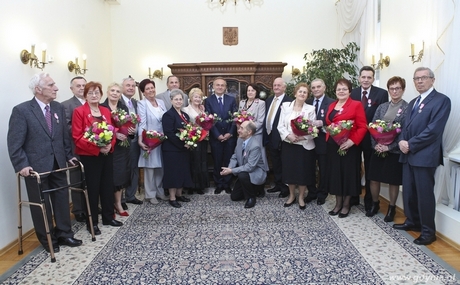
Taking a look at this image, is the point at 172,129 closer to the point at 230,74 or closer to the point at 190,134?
the point at 190,134

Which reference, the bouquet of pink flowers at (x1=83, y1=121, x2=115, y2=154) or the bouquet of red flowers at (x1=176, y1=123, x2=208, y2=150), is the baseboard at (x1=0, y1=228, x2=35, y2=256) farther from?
the bouquet of red flowers at (x1=176, y1=123, x2=208, y2=150)

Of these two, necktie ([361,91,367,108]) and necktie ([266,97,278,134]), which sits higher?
necktie ([361,91,367,108])

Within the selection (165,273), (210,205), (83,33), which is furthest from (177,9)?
(165,273)

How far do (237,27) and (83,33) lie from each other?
3.10 metres

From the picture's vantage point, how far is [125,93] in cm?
443

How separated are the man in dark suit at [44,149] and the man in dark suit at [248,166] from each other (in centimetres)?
196

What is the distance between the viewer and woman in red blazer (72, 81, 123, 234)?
3.34 metres

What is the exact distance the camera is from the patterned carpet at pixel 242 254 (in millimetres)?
2633

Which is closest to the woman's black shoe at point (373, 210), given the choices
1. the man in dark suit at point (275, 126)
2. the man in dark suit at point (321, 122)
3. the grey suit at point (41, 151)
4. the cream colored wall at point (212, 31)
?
the man in dark suit at point (321, 122)

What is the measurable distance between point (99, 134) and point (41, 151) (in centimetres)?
52

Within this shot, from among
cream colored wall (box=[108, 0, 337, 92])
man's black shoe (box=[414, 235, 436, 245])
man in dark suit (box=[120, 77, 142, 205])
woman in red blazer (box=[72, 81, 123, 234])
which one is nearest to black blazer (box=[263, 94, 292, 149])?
man in dark suit (box=[120, 77, 142, 205])

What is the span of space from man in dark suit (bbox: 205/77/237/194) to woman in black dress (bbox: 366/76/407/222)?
2.08 m

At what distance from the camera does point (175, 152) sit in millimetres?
4473

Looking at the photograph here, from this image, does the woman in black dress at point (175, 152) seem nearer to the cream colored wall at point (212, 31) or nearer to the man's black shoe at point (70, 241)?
the man's black shoe at point (70, 241)
